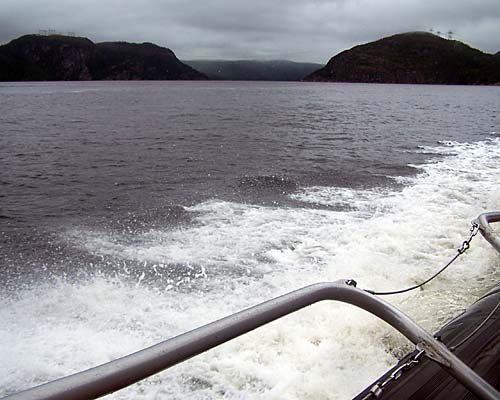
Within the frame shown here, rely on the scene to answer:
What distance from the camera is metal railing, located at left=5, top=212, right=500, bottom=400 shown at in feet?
4.09

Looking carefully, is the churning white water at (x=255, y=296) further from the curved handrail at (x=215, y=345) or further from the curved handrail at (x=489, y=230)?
the curved handrail at (x=215, y=345)

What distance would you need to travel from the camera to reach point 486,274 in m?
5.95

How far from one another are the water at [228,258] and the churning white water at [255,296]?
0.02 m

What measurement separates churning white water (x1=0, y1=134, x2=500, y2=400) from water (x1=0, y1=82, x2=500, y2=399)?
21 millimetres

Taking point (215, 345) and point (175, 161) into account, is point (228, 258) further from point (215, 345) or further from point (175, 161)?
point (175, 161)

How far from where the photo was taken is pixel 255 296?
5.57 meters

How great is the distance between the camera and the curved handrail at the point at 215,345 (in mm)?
1248

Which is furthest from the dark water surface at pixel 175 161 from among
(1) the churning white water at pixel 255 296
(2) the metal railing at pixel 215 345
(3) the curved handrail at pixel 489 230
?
(2) the metal railing at pixel 215 345

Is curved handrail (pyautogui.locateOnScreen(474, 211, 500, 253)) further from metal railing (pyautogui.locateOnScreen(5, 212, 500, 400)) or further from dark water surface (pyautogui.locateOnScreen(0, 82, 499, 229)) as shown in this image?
dark water surface (pyautogui.locateOnScreen(0, 82, 499, 229))

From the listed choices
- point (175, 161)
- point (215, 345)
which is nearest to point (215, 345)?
point (215, 345)

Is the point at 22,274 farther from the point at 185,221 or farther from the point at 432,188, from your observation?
the point at 432,188

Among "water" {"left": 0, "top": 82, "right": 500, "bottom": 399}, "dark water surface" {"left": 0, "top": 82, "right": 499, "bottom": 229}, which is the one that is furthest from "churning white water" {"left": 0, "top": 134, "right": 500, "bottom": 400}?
"dark water surface" {"left": 0, "top": 82, "right": 499, "bottom": 229}

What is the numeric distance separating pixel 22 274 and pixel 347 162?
13467mm

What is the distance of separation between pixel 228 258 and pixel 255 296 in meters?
1.37
